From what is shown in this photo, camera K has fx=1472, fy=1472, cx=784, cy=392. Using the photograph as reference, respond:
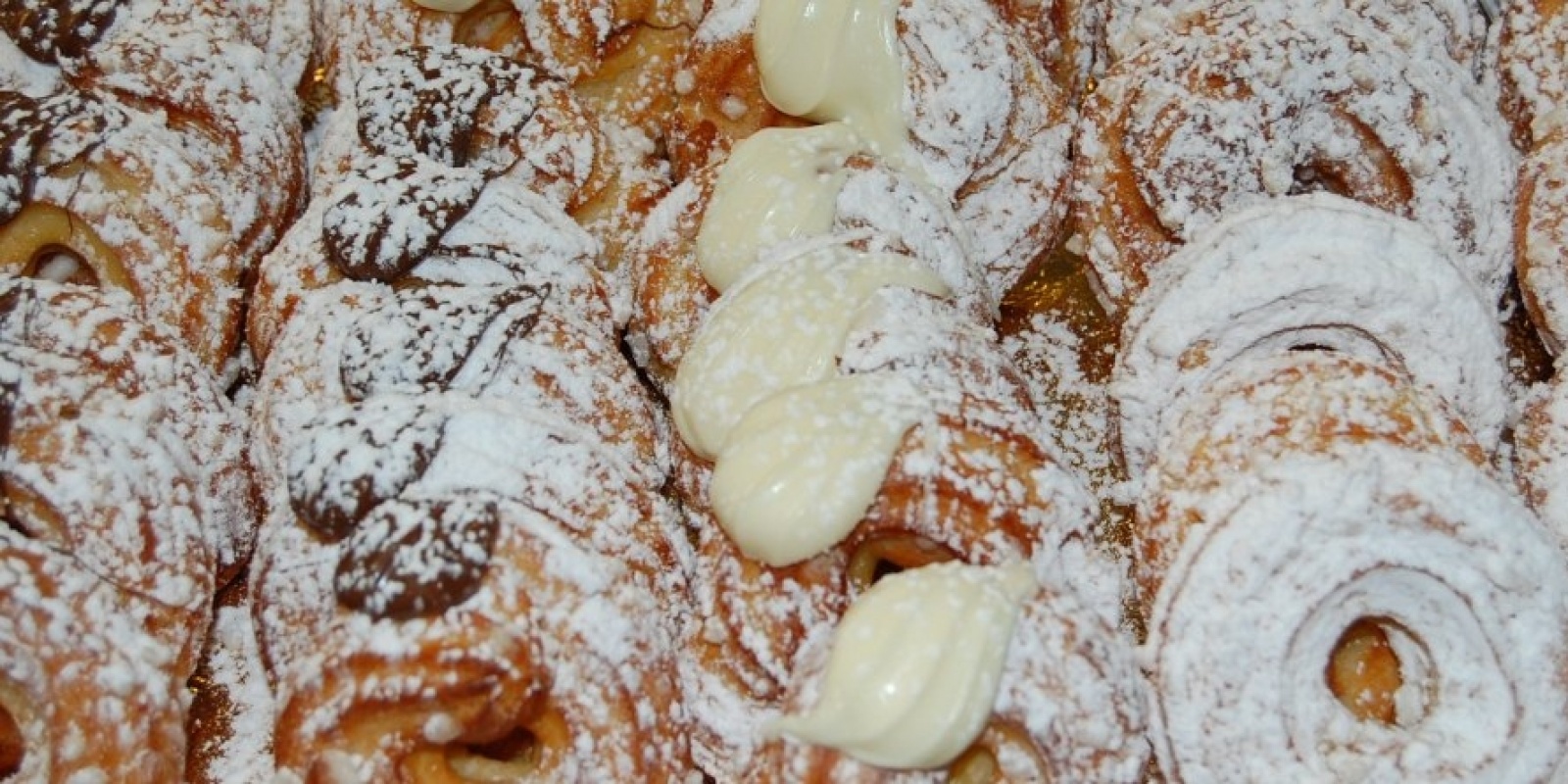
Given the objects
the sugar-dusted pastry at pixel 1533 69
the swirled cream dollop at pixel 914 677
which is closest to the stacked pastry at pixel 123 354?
the swirled cream dollop at pixel 914 677

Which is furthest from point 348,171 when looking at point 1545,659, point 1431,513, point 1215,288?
point 1545,659

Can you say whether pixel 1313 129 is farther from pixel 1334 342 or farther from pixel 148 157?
pixel 148 157

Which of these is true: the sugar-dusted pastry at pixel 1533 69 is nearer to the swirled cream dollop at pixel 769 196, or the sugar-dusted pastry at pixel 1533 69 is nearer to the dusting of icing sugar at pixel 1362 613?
the dusting of icing sugar at pixel 1362 613

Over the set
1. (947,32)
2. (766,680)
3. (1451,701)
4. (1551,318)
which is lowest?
(1451,701)

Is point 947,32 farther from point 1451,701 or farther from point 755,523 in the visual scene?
point 1451,701

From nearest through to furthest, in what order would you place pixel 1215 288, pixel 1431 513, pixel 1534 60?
pixel 1431 513
pixel 1215 288
pixel 1534 60

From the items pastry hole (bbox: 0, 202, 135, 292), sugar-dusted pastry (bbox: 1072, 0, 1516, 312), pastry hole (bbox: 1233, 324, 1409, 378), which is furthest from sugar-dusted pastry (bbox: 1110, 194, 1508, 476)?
pastry hole (bbox: 0, 202, 135, 292)

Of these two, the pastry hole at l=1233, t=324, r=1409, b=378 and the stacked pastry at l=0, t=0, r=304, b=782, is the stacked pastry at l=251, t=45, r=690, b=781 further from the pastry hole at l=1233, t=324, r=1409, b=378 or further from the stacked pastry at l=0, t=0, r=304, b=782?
the pastry hole at l=1233, t=324, r=1409, b=378
